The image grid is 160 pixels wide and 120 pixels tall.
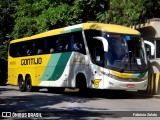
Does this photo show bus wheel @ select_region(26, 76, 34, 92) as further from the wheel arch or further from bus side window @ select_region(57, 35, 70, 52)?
the wheel arch

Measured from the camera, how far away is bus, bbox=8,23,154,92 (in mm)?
17719

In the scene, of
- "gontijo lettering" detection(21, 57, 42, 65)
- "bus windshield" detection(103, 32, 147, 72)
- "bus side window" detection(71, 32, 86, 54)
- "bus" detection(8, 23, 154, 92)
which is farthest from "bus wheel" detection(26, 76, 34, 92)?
"bus windshield" detection(103, 32, 147, 72)

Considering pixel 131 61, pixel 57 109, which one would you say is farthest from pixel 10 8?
pixel 57 109

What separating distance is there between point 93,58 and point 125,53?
1.46 m

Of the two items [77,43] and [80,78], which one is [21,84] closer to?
[80,78]

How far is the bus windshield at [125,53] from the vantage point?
17.7 meters

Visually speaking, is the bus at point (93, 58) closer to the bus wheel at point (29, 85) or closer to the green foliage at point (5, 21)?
the bus wheel at point (29, 85)

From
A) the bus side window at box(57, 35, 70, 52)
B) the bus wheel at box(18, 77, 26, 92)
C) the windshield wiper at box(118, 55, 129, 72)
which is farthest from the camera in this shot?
the bus wheel at box(18, 77, 26, 92)

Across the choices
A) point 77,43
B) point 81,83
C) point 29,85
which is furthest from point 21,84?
point 77,43

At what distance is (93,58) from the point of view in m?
18.3

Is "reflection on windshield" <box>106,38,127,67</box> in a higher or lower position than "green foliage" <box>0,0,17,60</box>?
lower

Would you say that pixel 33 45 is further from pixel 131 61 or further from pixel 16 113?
pixel 16 113

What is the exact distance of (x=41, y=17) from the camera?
101ft

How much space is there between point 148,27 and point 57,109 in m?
9.45
